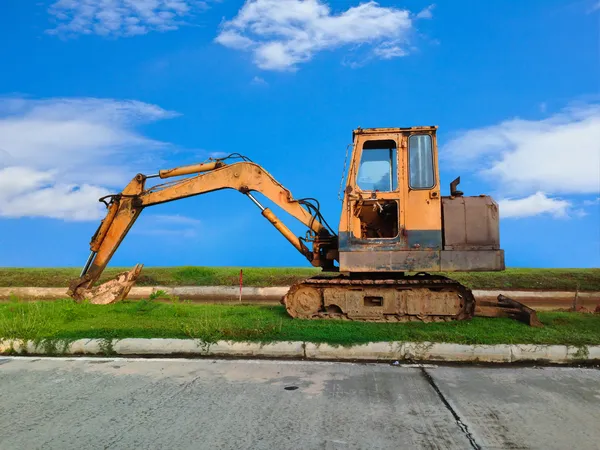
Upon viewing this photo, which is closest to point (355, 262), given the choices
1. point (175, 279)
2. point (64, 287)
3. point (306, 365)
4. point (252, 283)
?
point (306, 365)

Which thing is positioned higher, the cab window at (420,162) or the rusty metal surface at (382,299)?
the cab window at (420,162)

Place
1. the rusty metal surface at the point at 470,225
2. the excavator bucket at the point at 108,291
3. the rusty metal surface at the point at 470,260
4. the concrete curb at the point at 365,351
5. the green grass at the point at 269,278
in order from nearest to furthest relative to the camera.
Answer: the concrete curb at the point at 365,351 < the rusty metal surface at the point at 470,260 < the rusty metal surface at the point at 470,225 < the excavator bucket at the point at 108,291 < the green grass at the point at 269,278

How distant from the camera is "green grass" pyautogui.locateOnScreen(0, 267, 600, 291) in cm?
2097

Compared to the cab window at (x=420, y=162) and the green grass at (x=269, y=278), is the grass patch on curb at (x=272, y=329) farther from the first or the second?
the green grass at (x=269, y=278)

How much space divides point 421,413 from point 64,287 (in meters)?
20.7

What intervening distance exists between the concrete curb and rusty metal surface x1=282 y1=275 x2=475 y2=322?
5.98ft

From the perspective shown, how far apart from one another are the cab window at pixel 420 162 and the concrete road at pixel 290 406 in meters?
3.65

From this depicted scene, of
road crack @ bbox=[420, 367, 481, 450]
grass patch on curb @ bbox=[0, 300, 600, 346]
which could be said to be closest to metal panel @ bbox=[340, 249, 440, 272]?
grass patch on curb @ bbox=[0, 300, 600, 346]

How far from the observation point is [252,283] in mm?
21688

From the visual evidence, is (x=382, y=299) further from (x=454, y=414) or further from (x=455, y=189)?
(x=454, y=414)

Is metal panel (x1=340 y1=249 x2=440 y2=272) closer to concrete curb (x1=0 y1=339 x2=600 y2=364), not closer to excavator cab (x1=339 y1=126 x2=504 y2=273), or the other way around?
excavator cab (x1=339 y1=126 x2=504 y2=273)

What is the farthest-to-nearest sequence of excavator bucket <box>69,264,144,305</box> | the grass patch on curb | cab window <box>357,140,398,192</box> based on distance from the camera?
excavator bucket <box>69,264,144,305</box>
cab window <box>357,140,398,192</box>
the grass patch on curb

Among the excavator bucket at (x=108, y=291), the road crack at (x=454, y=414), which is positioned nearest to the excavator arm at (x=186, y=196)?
the excavator bucket at (x=108, y=291)

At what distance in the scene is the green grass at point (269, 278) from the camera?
2097cm
